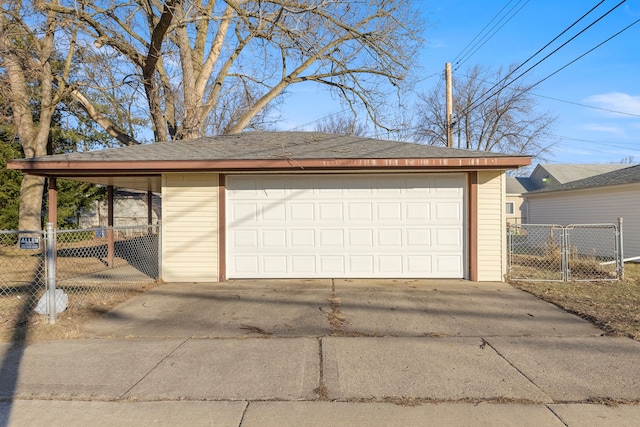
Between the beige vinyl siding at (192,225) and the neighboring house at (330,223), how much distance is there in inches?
0.8

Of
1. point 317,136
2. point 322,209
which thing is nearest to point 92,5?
point 317,136

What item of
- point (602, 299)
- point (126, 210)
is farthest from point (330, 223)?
point (126, 210)

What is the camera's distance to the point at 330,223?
887cm

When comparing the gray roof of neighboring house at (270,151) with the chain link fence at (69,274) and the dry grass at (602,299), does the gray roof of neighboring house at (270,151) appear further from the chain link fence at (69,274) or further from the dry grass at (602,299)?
the dry grass at (602,299)

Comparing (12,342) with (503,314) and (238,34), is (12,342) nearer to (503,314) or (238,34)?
(503,314)

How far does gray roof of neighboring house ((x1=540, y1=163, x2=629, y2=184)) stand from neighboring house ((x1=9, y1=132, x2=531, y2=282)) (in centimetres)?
2695

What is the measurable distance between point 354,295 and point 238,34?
1092cm

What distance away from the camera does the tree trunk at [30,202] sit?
14953 millimetres

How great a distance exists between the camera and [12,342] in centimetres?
491

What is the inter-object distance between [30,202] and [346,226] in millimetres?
12569

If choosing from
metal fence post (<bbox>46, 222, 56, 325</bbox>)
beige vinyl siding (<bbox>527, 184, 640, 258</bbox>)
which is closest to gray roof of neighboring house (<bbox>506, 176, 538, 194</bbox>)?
beige vinyl siding (<bbox>527, 184, 640, 258</bbox>)

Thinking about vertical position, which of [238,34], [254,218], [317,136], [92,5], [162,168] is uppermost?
[238,34]

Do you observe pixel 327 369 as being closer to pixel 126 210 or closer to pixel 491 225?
pixel 491 225

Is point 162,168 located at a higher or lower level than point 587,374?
higher
